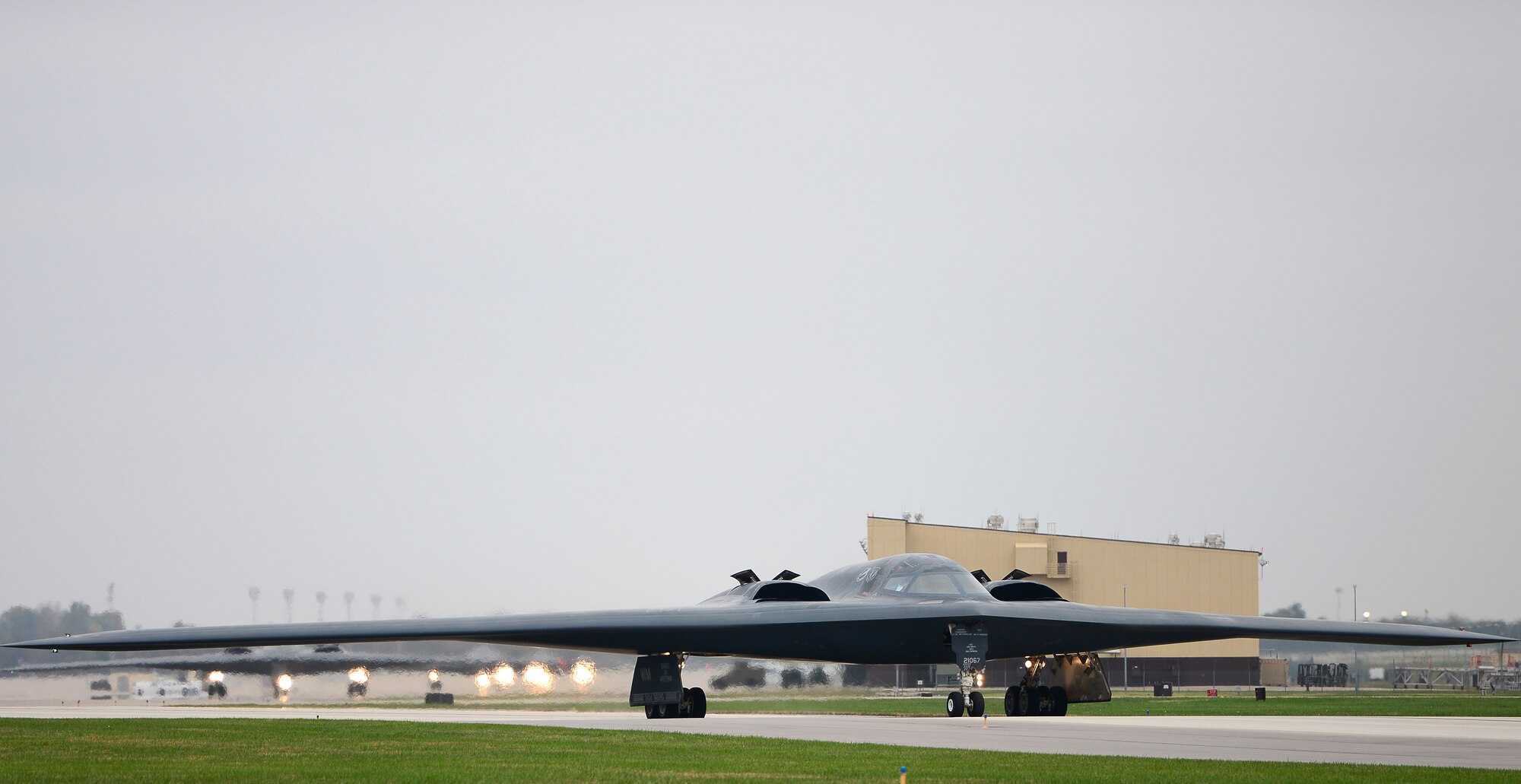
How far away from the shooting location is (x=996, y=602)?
22.8 metres

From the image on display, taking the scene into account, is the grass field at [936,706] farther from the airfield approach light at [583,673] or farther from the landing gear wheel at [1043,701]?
the landing gear wheel at [1043,701]

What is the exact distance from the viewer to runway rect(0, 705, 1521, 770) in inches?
605

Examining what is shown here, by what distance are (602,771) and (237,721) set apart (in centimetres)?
1139

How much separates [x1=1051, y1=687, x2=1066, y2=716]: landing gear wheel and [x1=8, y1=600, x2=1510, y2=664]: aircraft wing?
1.87 metres

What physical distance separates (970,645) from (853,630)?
198 cm

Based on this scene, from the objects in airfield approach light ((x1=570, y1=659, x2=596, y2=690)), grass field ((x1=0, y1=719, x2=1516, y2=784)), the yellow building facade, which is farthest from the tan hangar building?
grass field ((x1=0, y1=719, x2=1516, y2=784))

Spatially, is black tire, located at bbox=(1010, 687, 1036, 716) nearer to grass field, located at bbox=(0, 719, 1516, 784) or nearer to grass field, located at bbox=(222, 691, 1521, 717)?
grass field, located at bbox=(222, 691, 1521, 717)

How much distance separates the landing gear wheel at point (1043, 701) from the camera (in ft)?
84.1

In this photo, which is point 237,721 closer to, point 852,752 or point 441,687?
point 441,687

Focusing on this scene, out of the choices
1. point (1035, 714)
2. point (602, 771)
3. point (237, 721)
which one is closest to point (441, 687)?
point (237, 721)

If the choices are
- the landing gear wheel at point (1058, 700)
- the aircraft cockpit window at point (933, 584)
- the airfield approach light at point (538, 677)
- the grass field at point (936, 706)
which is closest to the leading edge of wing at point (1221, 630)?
the aircraft cockpit window at point (933, 584)

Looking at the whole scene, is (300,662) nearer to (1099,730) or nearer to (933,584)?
(933,584)

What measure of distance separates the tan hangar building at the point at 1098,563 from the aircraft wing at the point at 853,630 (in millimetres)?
33533

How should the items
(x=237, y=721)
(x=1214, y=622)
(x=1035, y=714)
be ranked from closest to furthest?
(x=237, y=721), (x=1214, y=622), (x=1035, y=714)
